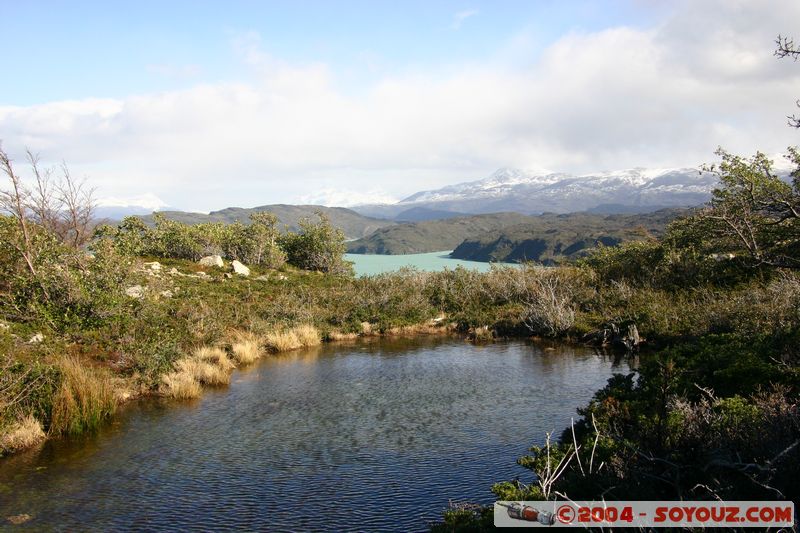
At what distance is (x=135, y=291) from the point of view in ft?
78.8

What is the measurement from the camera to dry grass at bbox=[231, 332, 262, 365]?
2366 centimetres

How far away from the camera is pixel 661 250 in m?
32.2

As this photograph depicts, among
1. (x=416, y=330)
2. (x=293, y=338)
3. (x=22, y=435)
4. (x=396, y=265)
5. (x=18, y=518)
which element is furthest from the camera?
(x=396, y=265)

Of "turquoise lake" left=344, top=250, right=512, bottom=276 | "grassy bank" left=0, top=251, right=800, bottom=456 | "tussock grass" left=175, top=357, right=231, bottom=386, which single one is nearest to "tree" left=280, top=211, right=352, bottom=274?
"turquoise lake" left=344, top=250, right=512, bottom=276

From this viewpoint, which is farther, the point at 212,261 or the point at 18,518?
the point at 212,261

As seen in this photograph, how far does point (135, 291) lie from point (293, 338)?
25.4 feet

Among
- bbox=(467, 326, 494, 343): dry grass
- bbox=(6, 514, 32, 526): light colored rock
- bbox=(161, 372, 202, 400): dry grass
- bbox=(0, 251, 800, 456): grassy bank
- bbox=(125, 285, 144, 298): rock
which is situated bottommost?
bbox=(467, 326, 494, 343): dry grass

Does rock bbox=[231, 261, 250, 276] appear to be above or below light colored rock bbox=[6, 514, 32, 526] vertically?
above

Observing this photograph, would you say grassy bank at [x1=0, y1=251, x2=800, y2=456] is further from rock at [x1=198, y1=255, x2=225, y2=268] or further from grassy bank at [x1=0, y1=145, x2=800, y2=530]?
rock at [x1=198, y1=255, x2=225, y2=268]

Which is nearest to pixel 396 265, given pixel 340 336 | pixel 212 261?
pixel 212 261

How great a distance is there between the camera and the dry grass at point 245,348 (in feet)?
77.6

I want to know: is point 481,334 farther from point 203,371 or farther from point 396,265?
point 396,265

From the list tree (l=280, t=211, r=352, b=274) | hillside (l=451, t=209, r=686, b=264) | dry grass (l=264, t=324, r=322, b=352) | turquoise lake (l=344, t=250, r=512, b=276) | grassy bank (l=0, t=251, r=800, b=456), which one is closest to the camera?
grassy bank (l=0, t=251, r=800, b=456)

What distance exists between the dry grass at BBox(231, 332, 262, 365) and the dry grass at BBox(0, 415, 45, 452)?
982cm
